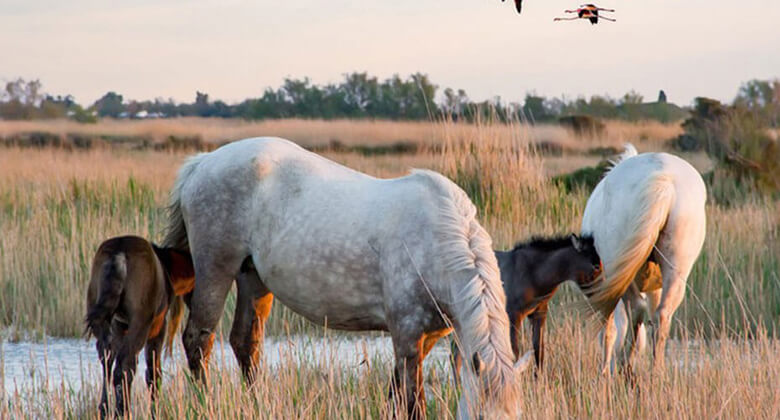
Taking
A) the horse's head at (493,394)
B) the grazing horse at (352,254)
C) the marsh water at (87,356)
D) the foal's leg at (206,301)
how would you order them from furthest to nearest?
the marsh water at (87,356)
the foal's leg at (206,301)
the grazing horse at (352,254)
the horse's head at (493,394)

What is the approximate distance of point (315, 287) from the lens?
17.3 feet

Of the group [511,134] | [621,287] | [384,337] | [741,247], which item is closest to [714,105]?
[511,134]

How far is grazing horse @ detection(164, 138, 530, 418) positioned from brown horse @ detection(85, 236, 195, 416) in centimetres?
31

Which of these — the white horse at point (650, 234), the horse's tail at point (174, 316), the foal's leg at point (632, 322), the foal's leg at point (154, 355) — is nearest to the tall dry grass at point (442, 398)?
the foal's leg at point (154, 355)

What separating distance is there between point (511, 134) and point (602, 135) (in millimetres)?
20463

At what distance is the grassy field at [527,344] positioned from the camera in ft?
16.5

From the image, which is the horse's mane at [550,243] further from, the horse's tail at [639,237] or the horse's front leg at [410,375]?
the horse's front leg at [410,375]

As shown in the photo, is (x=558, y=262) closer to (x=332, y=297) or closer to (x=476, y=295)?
(x=332, y=297)

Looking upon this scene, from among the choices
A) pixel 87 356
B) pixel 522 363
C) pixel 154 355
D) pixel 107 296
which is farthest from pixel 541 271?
pixel 87 356

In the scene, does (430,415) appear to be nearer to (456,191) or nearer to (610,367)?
(456,191)

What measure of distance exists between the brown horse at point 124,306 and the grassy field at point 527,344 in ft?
0.60

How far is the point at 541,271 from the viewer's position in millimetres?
6344

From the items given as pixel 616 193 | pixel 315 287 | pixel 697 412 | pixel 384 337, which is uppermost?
pixel 616 193

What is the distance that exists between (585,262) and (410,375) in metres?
1.99
